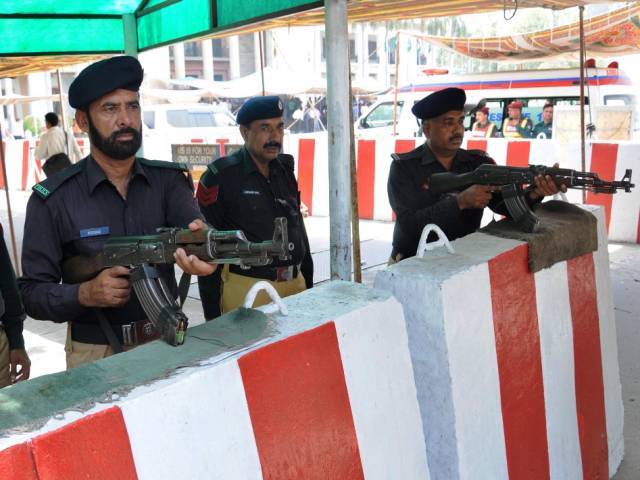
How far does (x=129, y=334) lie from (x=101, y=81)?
2.73 ft

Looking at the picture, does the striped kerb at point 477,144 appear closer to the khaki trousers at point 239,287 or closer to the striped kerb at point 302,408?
the khaki trousers at point 239,287

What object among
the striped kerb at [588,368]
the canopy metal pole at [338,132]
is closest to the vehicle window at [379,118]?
the canopy metal pole at [338,132]

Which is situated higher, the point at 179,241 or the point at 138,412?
the point at 179,241

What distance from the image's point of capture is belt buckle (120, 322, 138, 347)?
2344 millimetres

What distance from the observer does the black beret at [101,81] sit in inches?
88.7

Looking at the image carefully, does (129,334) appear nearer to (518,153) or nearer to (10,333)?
(10,333)

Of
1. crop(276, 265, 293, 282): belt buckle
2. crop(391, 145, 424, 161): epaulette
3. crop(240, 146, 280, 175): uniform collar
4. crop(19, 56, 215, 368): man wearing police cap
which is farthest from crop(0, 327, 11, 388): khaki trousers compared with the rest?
crop(391, 145, 424, 161): epaulette

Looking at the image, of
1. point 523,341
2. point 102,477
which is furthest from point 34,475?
point 523,341

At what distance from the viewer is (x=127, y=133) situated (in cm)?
230

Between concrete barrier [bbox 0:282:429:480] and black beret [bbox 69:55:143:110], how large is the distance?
0.92m

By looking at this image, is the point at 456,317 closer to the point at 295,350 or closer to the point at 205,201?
the point at 295,350

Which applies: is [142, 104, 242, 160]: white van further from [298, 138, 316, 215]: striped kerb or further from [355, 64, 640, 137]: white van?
[298, 138, 316, 215]: striped kerb

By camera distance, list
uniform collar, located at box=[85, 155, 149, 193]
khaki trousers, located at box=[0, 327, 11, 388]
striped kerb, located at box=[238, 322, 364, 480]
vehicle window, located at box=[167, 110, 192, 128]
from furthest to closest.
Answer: vehicle window, located at box=[167, 110, 192, 128] → khaki trousers, located at box=[0, 327, 11, 388] → uniform collar, located at box=[85, 155, 149, 193] → striped kerb, located at box=[238, 322, 364, 480]

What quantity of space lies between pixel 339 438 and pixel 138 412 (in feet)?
1.89
